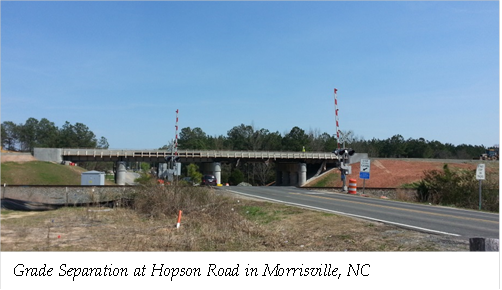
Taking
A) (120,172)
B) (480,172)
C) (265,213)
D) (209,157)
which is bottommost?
(120,172)

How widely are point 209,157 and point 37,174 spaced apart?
918 inches

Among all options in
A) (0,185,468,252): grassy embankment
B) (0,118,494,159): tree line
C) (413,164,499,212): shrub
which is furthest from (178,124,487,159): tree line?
(0,185,468,252): grassy embankment

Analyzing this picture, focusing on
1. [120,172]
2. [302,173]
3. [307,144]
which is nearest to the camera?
[120,172]

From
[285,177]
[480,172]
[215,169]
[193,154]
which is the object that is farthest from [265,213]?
[285,177]

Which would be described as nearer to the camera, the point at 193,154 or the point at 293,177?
the point at 193,154

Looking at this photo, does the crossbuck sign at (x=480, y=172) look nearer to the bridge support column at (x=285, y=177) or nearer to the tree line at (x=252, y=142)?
the bridge support column at (x=285, y=177)

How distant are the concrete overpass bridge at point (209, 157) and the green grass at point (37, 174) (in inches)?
178

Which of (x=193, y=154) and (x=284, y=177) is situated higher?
(x=193, y=154)

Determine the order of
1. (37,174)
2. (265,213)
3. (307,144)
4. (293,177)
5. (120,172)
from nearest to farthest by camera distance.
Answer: (265,213) → (37,174) → (120,172) → (293,177) → (307,144)

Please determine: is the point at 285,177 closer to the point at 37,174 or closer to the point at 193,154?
the point at 193,154

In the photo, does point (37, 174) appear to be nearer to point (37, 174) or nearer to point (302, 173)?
point (37, 174)

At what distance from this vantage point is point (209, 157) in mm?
63906

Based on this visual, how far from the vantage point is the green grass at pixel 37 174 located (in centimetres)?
4950

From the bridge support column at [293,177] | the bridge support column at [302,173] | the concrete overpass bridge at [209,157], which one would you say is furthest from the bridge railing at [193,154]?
the bridge support column at [293,177]
